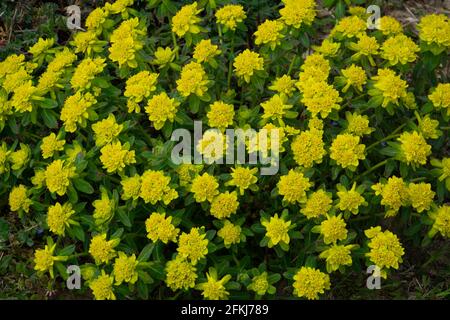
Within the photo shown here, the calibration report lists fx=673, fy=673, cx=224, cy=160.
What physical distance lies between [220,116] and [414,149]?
883mm

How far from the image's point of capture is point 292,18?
129 inches

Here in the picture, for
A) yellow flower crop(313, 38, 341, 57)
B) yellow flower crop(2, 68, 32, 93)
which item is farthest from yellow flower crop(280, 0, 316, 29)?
yellow flower crop(2, 68, 32, 93)

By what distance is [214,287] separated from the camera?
2820mm

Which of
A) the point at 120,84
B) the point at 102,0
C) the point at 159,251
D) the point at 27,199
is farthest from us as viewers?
the point at 102,0

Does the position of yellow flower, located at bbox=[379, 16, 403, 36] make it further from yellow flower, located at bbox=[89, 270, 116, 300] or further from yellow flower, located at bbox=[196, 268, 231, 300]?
yellow flower, located at bbox=[89, 270, 116, 300]

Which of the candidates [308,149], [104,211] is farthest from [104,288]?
[308,149]

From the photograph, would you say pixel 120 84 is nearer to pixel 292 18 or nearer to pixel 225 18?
pixel 225 18

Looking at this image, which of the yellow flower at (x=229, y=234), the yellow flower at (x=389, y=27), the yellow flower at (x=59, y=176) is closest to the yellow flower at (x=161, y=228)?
the yellow flower at (x=229, y=234)

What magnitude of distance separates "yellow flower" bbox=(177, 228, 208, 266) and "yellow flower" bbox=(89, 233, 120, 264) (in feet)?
0.95

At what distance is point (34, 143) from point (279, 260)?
1453mm

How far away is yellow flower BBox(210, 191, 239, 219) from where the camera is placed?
2918 mm

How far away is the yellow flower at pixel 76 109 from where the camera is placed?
3.14 m

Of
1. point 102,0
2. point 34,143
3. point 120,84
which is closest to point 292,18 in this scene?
point 120,84
